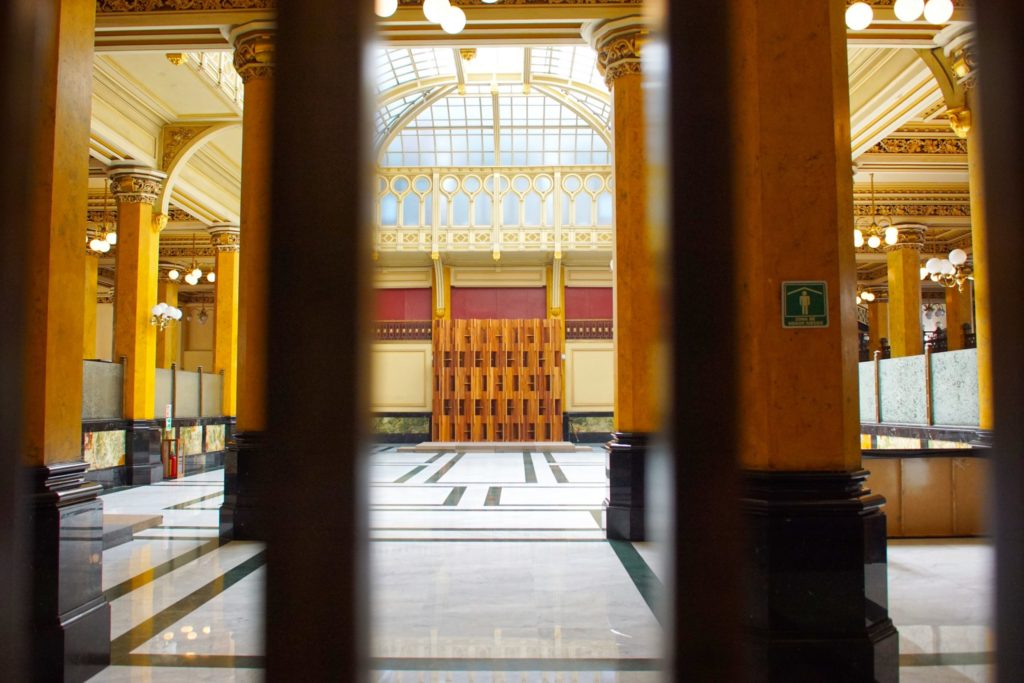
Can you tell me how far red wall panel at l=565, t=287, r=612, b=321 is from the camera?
61.0 feet

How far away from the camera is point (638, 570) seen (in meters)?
4.73

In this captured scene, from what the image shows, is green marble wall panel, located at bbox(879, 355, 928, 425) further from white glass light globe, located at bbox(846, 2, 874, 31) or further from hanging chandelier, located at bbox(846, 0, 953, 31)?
white glass light globe, located at bbox(846, 2, 874, 31)

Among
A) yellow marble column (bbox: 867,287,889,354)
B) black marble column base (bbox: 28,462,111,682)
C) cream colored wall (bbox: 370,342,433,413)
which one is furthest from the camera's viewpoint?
yellow marble column (bbox: 867,287,889,354)

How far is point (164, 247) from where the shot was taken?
17375 millimetres

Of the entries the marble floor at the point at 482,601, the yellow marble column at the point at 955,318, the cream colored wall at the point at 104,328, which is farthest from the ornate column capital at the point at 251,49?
the cream colored wall at the point at 104,328

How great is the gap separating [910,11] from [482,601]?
17.1 ft

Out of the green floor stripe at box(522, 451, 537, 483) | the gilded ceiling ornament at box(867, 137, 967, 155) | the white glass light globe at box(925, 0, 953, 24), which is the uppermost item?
the gilded ceiling ornament at box(867, 137, 967, 155)

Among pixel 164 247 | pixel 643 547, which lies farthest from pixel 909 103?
pixel 164 247

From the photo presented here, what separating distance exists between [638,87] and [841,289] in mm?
3868

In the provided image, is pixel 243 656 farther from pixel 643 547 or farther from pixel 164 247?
pixel 164 247

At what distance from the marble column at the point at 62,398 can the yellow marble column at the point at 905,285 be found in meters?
13.4

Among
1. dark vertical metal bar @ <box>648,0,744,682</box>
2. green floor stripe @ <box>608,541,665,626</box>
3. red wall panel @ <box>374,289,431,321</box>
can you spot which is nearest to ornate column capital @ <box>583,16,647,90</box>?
green floor stripe @ <box>608,541,665,626</box>

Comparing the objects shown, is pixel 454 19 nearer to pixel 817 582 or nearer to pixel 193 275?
pixel 817 582

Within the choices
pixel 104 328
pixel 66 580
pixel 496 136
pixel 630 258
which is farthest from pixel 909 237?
pixel 104 328
